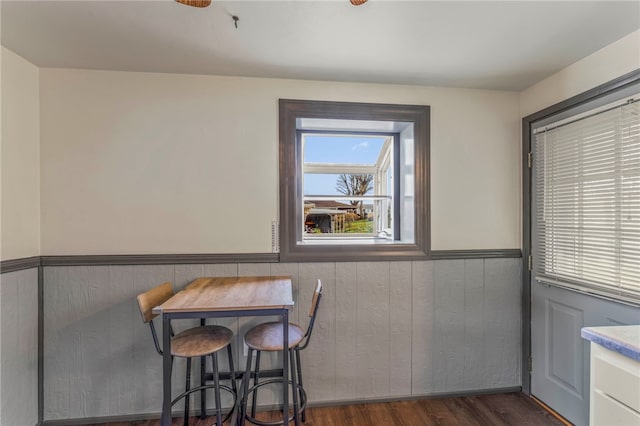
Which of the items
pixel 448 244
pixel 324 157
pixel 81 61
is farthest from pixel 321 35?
pixel 448 244

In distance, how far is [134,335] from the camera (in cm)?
207

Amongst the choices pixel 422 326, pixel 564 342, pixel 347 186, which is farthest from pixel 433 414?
pixel 347 186

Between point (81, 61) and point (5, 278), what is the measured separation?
1.39 metres

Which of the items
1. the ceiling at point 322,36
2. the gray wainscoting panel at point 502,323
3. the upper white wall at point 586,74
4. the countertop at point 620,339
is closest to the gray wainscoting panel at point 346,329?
the gray wainscoting panel at point 502,323

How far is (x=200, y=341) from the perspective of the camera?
1.72m

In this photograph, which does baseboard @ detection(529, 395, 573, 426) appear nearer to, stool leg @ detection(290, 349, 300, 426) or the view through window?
the view through window

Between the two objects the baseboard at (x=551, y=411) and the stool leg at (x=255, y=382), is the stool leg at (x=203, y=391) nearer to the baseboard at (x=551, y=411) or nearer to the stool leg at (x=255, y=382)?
the stool leg at (x=255, y=382)

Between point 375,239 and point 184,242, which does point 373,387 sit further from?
point 184,242

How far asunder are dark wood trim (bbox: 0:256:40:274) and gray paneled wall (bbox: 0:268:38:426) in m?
0.03

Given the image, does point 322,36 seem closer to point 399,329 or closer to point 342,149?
point 342,149

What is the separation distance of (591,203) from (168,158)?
2.75 metres

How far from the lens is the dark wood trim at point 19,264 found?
5.81ft

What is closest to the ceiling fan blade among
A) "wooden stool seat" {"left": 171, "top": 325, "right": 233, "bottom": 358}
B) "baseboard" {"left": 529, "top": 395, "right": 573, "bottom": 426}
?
"wooden stool seat" {"left": 171, "top": 325, "right": 233, "bottom": 358}

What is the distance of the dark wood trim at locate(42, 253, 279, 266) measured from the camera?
6.65 feet
